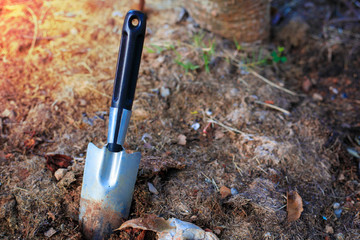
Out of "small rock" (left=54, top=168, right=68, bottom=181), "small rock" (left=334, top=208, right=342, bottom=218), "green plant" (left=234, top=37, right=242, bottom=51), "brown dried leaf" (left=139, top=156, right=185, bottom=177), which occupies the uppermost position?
"green plant" (left=234, top=37, right=242, bottom=51)

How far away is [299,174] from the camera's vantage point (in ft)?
6.77

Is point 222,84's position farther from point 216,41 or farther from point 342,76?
point 342,76

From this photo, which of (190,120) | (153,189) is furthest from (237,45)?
(153,189)

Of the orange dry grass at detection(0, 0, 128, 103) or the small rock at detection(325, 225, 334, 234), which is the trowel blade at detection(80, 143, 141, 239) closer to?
the orange dry grass at detection(0, 0, 128, 103)

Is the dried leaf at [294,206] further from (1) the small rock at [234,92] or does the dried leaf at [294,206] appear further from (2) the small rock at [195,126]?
(1) the small rock at [234,92]

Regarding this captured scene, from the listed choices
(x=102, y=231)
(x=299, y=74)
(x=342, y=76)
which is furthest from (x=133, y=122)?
(x=342, y=76)

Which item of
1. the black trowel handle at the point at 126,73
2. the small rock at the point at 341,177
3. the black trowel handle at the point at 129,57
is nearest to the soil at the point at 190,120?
the small rock at the point at 341,177

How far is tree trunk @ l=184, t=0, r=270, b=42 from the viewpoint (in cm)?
272

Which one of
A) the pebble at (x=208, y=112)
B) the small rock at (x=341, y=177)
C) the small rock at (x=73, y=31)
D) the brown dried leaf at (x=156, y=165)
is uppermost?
the small rock at (x=73, y=31)

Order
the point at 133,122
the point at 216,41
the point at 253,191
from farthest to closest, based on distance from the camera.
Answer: the point at 216,41
the point at 133,122
the point at 253,191

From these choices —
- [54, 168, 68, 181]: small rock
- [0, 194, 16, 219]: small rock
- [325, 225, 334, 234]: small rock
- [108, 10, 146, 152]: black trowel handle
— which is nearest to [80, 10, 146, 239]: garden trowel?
[108, 10, 146, 152]: black trowel handle

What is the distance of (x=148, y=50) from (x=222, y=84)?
0.62 m

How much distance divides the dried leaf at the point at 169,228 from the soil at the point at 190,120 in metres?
0.07

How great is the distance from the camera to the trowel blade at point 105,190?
5.37 feet
